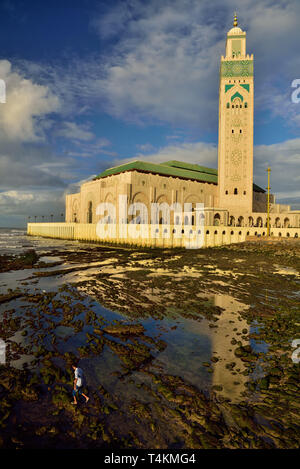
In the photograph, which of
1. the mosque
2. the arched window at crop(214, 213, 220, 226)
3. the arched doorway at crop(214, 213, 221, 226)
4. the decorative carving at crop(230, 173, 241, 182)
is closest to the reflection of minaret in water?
the mosque

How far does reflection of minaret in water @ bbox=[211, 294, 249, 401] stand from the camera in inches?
234

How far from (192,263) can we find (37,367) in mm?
20119

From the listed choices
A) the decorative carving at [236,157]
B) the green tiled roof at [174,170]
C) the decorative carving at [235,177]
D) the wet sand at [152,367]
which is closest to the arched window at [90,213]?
the green tiled roof at [174,170]

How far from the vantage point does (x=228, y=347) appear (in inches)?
311

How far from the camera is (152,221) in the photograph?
57.1 m

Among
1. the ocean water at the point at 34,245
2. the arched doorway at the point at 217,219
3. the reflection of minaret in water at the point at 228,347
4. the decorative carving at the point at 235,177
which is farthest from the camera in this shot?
the decorative carving at the point at 235,177

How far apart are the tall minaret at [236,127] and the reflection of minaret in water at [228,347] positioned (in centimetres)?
4418

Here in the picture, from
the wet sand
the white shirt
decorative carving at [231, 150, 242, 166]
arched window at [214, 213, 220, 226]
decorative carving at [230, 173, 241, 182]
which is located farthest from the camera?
decorative carving at [230, 173, 241, 182]

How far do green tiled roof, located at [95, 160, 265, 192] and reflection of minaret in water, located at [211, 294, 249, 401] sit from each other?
46.7 m

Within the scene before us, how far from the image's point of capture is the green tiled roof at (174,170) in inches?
2242

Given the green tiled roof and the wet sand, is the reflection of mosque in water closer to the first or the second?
the wet sand

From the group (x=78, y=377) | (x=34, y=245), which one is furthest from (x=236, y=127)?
(x=78, y=377)

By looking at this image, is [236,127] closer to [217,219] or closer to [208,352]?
[217,219]

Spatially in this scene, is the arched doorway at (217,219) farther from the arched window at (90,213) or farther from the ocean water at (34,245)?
the arched window at (90,213)
